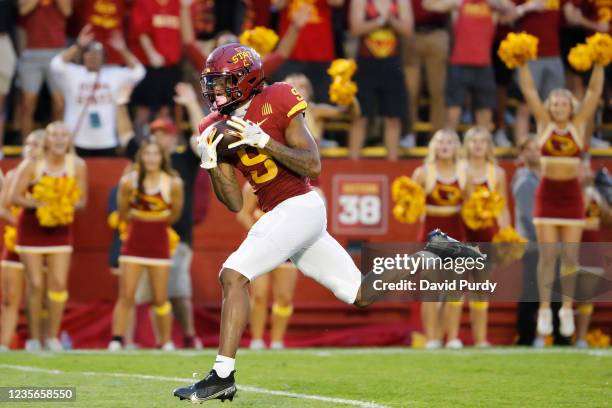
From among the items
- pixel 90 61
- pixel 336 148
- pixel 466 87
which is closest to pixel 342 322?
pixel 336 148

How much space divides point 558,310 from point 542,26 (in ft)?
9.74

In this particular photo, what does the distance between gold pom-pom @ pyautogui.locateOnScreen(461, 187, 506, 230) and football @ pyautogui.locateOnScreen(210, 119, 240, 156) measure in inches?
192

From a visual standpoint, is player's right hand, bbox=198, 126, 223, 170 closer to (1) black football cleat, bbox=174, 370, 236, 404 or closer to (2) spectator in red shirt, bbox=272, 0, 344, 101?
(1) black football cleat, bbox=174, 370, 236, 404

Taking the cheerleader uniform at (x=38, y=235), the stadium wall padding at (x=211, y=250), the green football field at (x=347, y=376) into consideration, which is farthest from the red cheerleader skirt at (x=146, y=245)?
the stadium wall padding at (x=211, y=250)

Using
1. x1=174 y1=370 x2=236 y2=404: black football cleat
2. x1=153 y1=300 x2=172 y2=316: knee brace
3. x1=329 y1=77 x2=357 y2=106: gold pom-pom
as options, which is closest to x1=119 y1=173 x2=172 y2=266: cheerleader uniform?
x1=153 y1=300 x2=172 y2=316: knee brace

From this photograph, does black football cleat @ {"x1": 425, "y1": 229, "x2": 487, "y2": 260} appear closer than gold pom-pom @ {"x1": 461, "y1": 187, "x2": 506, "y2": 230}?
Yes

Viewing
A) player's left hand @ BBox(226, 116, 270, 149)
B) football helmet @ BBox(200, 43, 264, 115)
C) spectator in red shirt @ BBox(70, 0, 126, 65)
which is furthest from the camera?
spectator in red shirt @ BBox(70, 0, 126, 65)

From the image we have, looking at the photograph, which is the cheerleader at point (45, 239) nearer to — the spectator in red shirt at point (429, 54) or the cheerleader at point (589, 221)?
the spectator in red shirt at point (429, 54)

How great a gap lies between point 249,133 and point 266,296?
5.09 m

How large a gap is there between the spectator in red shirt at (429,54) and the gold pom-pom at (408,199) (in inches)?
75.1

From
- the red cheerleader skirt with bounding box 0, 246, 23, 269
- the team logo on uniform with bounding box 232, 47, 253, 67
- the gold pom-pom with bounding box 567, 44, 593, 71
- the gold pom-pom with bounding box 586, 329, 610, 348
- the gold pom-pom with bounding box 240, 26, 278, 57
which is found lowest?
the gold pom-pom with bounding box 586, 329, 610, 348

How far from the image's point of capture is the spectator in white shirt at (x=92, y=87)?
12875mm

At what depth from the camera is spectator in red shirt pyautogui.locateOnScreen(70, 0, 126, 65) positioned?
1313 centimetres

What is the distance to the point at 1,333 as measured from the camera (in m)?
11.7
